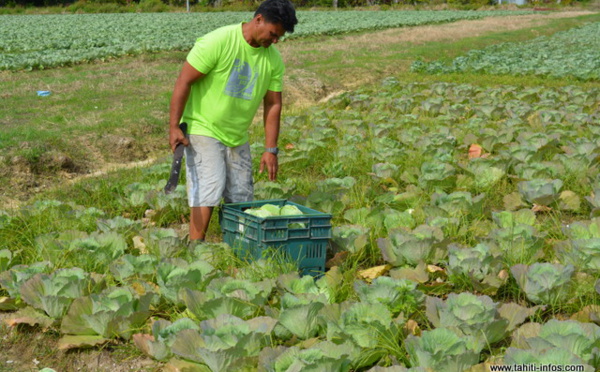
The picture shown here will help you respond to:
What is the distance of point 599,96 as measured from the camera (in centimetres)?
977

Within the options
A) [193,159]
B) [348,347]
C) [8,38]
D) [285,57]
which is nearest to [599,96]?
[285,57]

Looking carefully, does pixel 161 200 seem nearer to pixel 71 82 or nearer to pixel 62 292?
pixel 62 292

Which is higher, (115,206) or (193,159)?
(193,159)

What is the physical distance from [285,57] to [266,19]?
11030 mm

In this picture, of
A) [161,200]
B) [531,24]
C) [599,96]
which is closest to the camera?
[161,200]

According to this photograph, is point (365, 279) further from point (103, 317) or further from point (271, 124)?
point (103, 317)

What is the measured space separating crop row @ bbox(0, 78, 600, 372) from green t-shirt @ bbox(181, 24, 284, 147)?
26.4 inches

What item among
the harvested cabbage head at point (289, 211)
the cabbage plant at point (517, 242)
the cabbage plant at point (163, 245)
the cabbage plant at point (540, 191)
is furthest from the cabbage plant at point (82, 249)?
the cabbage plant at point (540, 191)

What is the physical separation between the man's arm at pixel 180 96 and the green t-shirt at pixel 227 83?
5cm

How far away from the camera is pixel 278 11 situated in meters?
3.57

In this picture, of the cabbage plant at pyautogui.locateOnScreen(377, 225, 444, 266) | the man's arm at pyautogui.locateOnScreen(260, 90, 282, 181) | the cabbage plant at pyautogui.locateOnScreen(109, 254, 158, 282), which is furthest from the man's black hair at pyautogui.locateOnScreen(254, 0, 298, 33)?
the cabbage plant at pyautogui.locateOnScreen(109, 254, 158, 282)

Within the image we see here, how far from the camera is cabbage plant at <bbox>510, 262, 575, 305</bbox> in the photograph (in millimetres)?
3092

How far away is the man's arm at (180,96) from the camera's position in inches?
A: 147

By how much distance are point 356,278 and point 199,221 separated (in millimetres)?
1023
